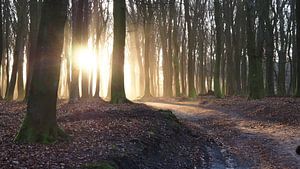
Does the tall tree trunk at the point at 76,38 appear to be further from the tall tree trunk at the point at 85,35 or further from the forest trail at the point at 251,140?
the forest trail at the point at 251,140

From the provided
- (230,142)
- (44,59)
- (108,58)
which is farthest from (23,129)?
(108,58)

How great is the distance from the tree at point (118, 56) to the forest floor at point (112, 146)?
4098 mm

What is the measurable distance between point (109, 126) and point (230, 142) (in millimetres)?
4413

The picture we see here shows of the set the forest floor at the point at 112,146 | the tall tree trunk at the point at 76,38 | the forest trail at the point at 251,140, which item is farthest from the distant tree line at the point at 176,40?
the forest floor at the point at 112,146

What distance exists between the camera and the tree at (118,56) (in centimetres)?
1924

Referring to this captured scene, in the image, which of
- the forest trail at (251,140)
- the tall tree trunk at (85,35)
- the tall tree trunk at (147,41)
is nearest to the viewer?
the forest trail at (251,140)

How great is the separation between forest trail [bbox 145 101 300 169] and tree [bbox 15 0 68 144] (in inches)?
170

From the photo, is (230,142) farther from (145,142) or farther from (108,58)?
(108,58)

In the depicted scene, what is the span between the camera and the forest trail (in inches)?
418

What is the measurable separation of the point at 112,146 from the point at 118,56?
36.2 feet

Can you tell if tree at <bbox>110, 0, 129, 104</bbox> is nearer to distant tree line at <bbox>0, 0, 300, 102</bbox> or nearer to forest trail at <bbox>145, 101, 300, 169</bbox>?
distant tree line at <bbox>0, 0, 300, 102</bbox>

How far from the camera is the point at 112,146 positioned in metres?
9.02

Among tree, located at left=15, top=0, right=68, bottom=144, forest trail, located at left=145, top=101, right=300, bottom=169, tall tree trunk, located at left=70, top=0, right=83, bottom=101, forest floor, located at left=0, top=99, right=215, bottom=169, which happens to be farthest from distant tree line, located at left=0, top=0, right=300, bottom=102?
tree, located at left=15, top=0, right=68, bottom=144

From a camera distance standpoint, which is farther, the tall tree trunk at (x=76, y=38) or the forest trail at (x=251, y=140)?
the tall tree trunk at (x=76, y=38)
